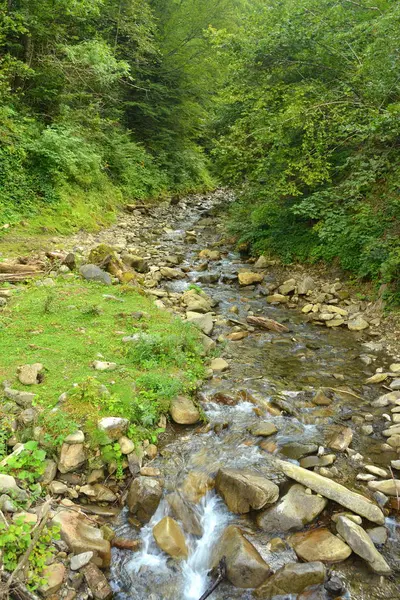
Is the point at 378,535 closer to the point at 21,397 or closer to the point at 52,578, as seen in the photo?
the point at 52,578

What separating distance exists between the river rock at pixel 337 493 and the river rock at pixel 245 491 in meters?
0.33

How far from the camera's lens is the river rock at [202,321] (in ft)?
26.5

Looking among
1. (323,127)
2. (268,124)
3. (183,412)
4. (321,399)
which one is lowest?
(183,412)

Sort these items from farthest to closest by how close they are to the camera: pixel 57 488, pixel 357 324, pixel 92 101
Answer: pixel 92 101, pixel 357 324, pixel 57 488

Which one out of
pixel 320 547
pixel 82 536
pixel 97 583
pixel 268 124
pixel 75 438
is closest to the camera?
pixel 97 583

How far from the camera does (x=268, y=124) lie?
11.0 metres

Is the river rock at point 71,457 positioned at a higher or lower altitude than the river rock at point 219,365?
lower

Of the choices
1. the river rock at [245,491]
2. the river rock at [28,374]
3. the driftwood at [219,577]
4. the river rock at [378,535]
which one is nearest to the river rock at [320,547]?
the river rock at [378,535]

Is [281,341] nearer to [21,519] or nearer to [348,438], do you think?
[348,438]

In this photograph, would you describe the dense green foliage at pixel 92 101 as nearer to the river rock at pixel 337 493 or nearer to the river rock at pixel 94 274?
the river rock at pixel 94 274

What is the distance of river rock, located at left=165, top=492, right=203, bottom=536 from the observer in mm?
4078

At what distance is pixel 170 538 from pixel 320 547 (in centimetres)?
141

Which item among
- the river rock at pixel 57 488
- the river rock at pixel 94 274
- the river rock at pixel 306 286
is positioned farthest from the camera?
the river rock at pixel 306 286

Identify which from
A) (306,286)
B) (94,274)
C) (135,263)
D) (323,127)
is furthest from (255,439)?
(323,127)
